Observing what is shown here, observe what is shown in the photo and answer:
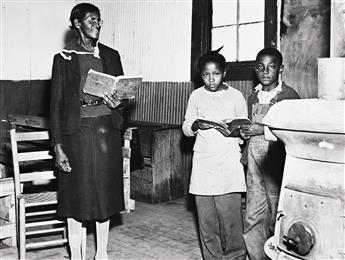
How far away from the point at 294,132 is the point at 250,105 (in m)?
1.58

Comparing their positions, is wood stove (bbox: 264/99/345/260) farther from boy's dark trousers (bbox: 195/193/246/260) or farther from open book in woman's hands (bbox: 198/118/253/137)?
boy's dark trousers (bbox: 195/193/246/260)

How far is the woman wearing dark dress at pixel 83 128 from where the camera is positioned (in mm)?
3137

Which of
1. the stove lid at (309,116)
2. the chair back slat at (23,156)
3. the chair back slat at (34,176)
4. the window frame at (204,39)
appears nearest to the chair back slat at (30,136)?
the chair back slat at (23,156)

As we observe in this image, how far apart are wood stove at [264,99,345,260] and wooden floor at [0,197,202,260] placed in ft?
6.40

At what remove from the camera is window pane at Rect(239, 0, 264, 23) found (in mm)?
5195

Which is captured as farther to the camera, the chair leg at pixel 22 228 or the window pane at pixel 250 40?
the window pane at pixel 250 40

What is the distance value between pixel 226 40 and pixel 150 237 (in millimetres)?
2628

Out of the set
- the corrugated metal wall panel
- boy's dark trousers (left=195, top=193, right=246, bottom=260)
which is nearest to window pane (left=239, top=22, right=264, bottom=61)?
the corrugated metal wall panel

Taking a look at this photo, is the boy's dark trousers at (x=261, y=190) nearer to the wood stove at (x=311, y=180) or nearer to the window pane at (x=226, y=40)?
Answer: the wood stove at (x=311, y=180)

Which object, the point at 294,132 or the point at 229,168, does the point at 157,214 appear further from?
the point at 294,132

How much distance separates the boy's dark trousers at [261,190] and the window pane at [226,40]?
254cm

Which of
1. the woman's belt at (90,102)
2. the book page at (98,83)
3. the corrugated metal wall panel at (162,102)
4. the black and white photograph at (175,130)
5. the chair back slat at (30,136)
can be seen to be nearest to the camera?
the black and white photograph at (175,130)

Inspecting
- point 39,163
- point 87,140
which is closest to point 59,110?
point 87,140

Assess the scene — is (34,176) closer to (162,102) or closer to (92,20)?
(92,20)
